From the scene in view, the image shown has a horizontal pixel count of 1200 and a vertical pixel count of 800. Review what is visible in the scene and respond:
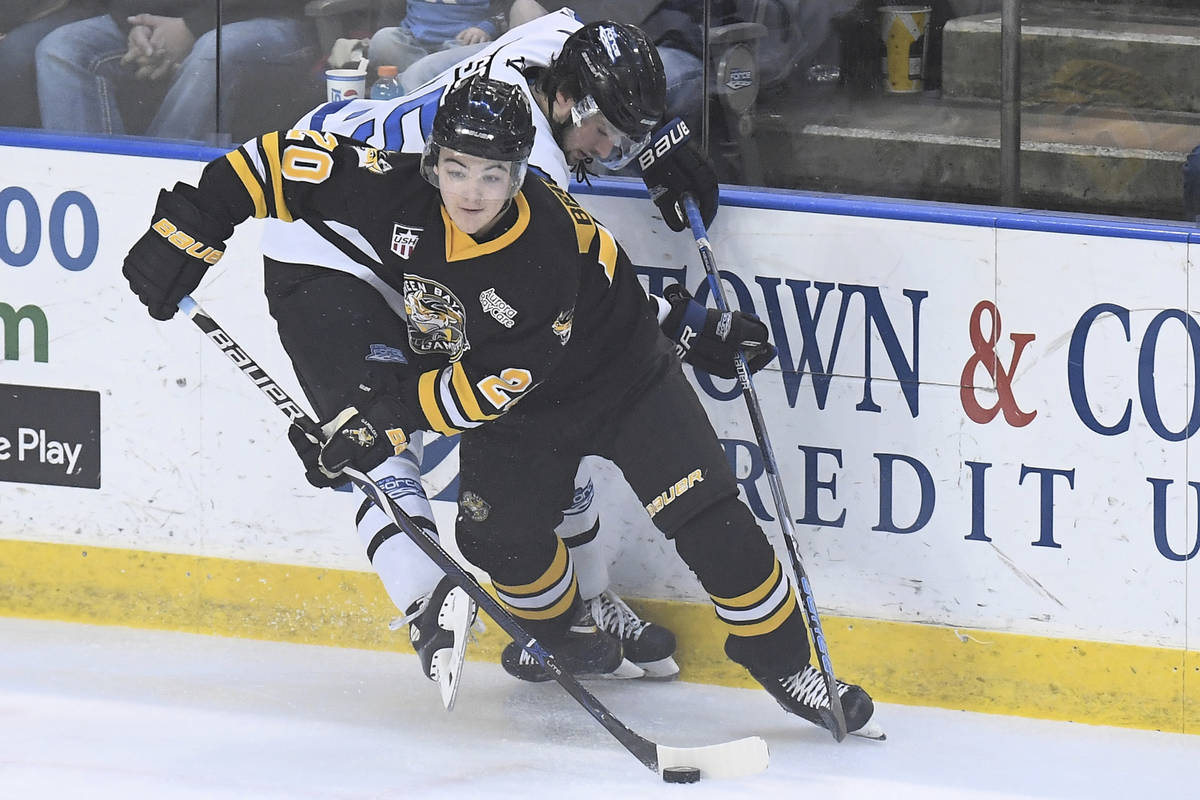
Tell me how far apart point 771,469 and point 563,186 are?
59 centimetres

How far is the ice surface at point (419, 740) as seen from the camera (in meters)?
2.78

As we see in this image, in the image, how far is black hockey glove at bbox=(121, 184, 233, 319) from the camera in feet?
8.86

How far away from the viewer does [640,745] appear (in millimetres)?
2818

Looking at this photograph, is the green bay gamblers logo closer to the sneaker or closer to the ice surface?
the ice surface

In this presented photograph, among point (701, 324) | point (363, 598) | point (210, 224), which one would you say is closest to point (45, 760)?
point (363, 598)

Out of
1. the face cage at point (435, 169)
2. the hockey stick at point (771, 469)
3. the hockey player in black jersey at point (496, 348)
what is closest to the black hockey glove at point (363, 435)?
the hockey player in black jersey at point (496, 348)

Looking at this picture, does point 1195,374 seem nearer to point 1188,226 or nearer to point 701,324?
point 1188,226

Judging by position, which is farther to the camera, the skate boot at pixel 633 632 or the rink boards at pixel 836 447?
the skate boot at pixel 633 632

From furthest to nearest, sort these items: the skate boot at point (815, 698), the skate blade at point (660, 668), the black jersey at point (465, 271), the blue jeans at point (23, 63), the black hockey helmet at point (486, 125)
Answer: the blue jeans at point (23, 63), the skate blade at point (660, 668), the skate boot at point (815, 698), the black jersey at point (465, 271), the black hockey helmet at point (486, 125)

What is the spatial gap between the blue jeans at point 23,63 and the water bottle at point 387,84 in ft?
1.88

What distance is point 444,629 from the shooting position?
2832mm

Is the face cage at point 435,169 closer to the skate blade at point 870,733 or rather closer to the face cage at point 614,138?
the face cage at point 614,138

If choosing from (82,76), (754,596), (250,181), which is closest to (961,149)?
(754,596)

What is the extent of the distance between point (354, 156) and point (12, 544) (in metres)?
1.26
